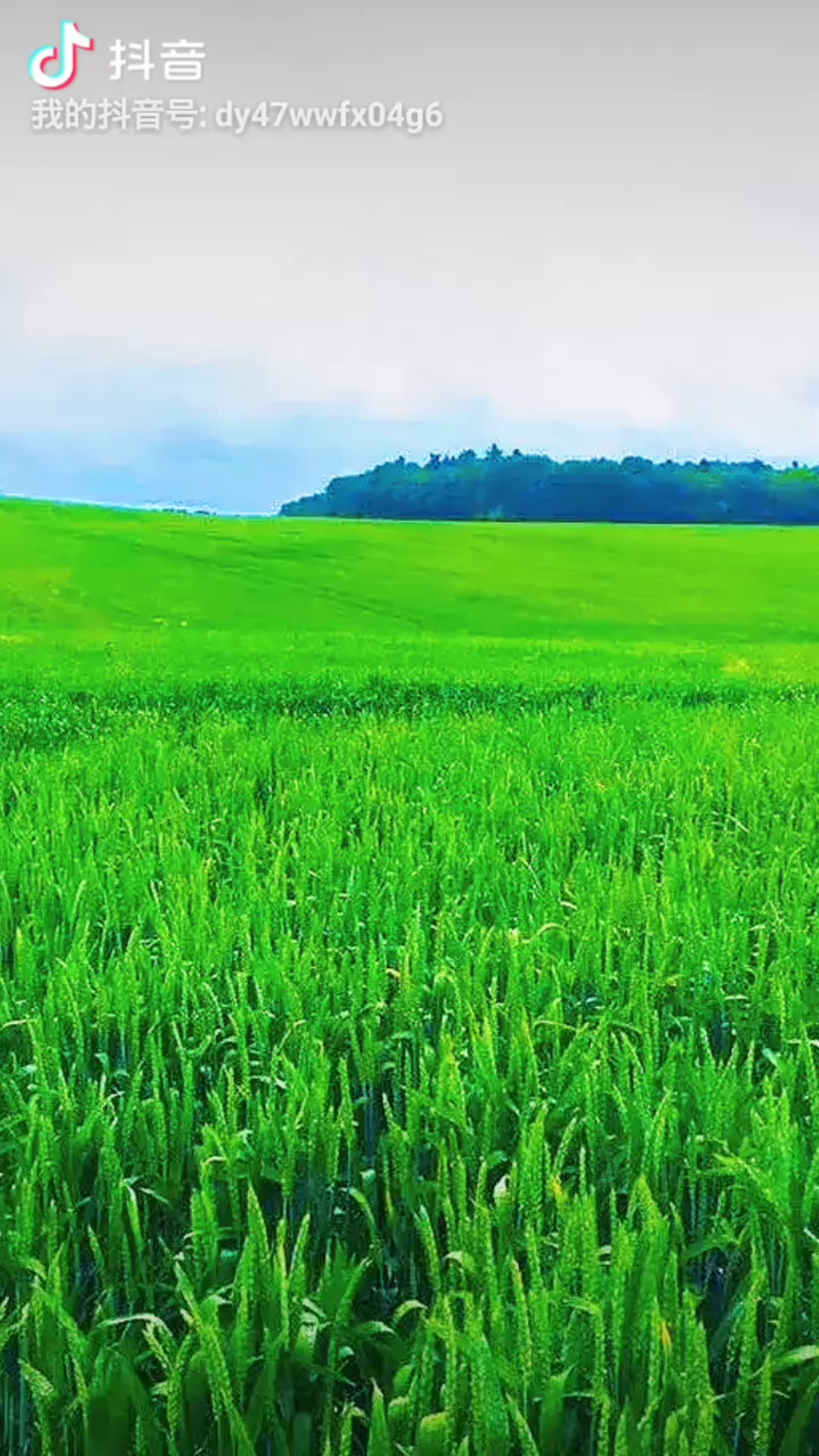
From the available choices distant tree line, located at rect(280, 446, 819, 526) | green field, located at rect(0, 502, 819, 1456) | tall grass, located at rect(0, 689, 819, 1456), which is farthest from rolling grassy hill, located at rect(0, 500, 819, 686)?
distant tree line, located at rect(280, 446, 819, 526)

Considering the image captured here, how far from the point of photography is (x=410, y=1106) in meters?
1.83

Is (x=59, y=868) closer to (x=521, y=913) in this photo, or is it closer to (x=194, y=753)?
(x=521, y=913)

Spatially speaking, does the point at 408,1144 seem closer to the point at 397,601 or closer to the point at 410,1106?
the point at 410,1106

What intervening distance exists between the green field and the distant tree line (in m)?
59.2

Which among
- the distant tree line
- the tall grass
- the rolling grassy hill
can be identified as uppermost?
the distant tree line

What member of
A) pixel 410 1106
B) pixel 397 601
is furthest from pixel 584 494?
pixel 410 1106

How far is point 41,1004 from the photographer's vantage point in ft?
8.48

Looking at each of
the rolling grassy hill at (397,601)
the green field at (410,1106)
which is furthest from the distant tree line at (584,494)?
the green field at (410,1106)

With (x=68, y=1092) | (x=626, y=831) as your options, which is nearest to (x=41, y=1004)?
(x=68, y=1092)

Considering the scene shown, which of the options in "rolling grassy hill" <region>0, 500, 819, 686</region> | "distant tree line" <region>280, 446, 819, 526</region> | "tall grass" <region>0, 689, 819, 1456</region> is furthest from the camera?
"distant tree line" <region>280, 446, 819, 526</region>

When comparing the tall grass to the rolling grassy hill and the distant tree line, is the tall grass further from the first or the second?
the distant tree line

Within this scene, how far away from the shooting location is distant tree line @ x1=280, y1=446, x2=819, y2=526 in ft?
212

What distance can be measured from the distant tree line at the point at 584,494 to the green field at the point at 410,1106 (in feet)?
194

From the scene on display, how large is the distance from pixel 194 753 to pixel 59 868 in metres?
2.71
